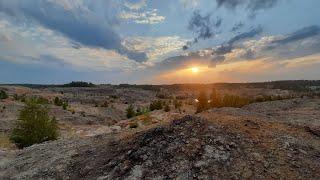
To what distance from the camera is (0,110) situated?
7244 cm

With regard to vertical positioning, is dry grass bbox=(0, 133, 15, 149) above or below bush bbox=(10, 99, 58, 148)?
below

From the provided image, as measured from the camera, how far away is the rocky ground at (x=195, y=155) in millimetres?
15875

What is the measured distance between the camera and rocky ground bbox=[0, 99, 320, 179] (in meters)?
15.9

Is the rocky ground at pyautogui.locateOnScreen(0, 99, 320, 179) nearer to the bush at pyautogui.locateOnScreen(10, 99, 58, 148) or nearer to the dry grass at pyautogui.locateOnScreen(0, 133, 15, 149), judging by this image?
the bush at pyautogui.locateOnScreen(10, 99, 58, 148)

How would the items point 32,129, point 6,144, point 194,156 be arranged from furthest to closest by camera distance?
point 6,144 < point 32,129 < point 194,156

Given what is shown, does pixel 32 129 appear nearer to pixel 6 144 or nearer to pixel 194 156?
pixel 6 144

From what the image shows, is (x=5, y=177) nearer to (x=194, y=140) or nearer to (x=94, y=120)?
(x=194, y=140)

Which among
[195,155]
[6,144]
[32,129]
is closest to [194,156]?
[195,155]

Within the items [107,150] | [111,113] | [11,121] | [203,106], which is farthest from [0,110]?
[107,150]

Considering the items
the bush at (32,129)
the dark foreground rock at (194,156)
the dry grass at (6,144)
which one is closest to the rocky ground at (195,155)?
the dark foreground rock at (194,156)

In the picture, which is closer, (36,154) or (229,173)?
(229,173)

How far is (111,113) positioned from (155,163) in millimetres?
78031

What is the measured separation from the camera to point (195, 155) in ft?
55.0

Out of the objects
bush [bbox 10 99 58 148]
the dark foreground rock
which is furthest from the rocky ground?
bush [bbox 10 99 58 148]
